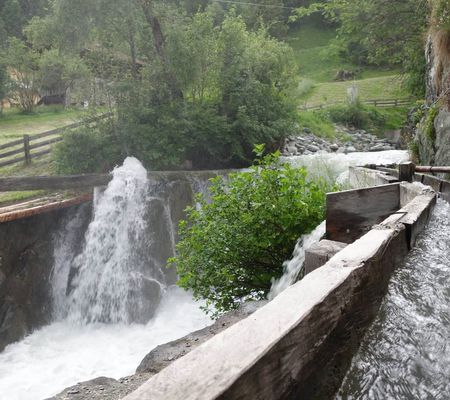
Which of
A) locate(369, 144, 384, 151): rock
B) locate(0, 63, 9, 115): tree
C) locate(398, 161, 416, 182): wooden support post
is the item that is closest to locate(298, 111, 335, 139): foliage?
locate(369, 144, 384, 151): rock

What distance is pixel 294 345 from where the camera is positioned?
162 centimetres

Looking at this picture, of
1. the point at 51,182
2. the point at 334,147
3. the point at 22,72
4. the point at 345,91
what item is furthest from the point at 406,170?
the point at 345,91

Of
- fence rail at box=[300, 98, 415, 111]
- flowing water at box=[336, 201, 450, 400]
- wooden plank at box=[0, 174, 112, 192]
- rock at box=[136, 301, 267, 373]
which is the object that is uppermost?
fence rail at box=[300, 98, 415, 111]

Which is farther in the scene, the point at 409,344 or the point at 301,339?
the point at 409,344

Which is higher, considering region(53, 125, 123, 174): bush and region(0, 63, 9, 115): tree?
region(0, 63, 9, 115): tree

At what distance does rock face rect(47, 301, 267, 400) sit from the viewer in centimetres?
268

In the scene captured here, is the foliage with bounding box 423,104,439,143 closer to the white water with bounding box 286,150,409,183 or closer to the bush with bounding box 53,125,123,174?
the white water with bounding box 286,150,409,183

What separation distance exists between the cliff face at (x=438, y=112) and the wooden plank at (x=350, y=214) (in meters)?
4.98

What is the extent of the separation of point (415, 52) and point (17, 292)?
14.9 m

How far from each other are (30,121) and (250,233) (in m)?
24.7

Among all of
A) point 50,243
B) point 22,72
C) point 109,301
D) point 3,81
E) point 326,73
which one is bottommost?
point 109,301

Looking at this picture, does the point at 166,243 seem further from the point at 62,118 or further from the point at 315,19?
the point at 315,19

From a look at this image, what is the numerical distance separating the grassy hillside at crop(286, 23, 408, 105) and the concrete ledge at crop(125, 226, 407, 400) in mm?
22561

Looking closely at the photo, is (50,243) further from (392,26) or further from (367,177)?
(392,26)
